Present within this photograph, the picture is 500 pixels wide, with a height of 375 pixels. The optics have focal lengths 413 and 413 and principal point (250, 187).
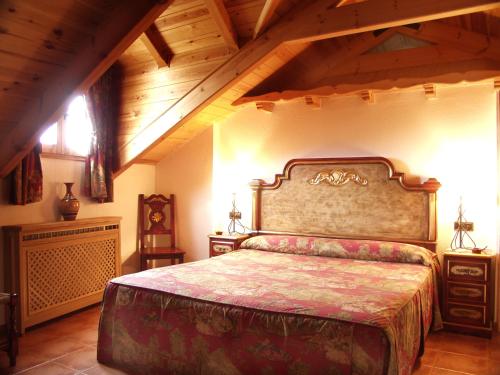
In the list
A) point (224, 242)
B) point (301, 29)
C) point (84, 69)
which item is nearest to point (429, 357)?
point (224, 242)

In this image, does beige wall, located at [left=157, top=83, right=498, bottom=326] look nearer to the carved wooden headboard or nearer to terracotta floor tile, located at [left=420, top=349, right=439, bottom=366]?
the carved wooden headboard

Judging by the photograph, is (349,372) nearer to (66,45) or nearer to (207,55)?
(66,45)

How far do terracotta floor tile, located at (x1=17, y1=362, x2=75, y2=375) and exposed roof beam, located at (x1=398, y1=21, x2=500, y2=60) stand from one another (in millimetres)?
4120

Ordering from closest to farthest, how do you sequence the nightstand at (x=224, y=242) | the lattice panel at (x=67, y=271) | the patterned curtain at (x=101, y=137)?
the lattice panel at (x=67, y=271), the patterned curtain at (x=101, y=137), the nightstand at (x=224, y=242)

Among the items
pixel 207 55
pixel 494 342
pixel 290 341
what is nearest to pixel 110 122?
pixel 207 55

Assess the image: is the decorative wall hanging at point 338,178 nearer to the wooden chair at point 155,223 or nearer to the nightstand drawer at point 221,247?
the nightstand drawer at point 221,247

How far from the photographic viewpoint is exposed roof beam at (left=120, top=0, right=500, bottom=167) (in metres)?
2.97

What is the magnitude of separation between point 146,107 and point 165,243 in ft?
6.08

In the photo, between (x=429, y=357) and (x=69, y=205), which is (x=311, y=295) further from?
(x=69, y=205)

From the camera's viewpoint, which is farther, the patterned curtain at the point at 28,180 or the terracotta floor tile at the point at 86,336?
the patterned curtain at the point at 28,180

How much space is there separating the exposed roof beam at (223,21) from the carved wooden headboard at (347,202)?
147 centimetres

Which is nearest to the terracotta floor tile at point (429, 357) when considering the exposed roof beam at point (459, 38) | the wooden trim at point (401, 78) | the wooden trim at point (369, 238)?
the wooden trim at point (369, 238)

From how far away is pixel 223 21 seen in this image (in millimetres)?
3541

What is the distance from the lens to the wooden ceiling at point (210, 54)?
109 inches
